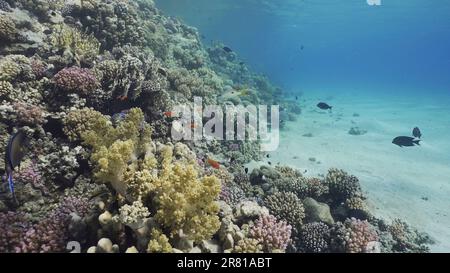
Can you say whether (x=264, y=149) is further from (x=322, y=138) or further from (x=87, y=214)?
(x=87, y=214)

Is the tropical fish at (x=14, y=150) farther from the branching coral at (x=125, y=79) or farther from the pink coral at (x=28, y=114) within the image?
the branching coral at (x=125, y=79)

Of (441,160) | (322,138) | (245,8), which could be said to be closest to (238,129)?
(322,138)

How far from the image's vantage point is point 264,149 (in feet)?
48.0

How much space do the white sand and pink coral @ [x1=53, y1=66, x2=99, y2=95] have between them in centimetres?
829

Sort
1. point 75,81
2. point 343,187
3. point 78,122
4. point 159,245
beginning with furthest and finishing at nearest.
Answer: point 343,187 → point 75,81 → point 78,122 → point 159,245

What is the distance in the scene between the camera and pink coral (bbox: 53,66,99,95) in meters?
7.19

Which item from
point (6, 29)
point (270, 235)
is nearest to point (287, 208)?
point (270, 235)

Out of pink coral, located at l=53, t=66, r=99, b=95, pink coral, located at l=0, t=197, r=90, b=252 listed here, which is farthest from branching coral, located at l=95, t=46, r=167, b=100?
pink coral, located at l=0, t=197, r=90, b=252

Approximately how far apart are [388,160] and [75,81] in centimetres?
1436

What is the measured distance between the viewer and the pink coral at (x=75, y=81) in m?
7.19

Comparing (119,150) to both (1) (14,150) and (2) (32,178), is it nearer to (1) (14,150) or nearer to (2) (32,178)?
(1) (14,150)

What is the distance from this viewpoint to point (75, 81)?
7.29 metres

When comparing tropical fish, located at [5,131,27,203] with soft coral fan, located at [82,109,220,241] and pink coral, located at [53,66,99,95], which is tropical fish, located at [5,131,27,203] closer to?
soft coral fan, located at [82,109,220,241]
